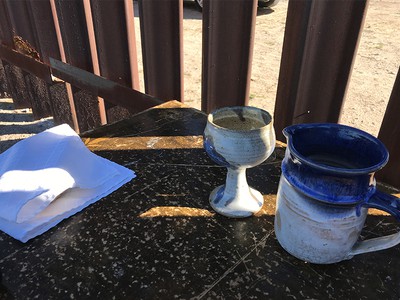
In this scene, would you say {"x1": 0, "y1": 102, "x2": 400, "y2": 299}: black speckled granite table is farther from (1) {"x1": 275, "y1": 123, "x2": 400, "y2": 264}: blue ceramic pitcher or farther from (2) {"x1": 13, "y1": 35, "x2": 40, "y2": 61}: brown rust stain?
(2) {"x1": 13, "y1": 35, "x2": 40, "y2": 61}: brown rust stain

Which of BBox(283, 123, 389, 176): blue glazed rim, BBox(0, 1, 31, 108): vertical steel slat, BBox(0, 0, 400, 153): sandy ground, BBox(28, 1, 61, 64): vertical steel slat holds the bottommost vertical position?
BBox(0, 0, 400, 153): sandy ground

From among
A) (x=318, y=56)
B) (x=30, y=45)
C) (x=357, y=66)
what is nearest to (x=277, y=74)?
(x=357, y=66)

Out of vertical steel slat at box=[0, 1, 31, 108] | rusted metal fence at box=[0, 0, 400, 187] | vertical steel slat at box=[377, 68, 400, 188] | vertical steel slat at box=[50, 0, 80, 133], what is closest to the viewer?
vertical steel slat at box=[377, 68, 400, 188]

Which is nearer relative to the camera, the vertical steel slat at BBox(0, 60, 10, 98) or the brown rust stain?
the brown rust stain

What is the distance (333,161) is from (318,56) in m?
0.60

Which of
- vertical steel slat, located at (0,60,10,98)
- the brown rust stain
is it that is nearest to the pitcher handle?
the brown rust stain

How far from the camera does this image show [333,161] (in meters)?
0.69

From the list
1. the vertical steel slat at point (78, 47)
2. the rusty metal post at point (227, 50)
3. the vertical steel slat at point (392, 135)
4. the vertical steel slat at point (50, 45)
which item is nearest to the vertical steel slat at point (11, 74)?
the vertical steel slat at point (50, 45)

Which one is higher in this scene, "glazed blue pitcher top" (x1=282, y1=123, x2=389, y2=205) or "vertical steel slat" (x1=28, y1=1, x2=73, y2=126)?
"glazed blue pitcher top" (x1=282, y1=123, x2=389, y2=205)

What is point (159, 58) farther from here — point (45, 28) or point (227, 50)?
point (45, 28)

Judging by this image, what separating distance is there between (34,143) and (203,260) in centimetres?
52

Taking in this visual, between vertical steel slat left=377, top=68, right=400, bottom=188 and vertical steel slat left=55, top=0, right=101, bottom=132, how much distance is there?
151 cm

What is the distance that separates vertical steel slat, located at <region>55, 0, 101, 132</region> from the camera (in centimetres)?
191

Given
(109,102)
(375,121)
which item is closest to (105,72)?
(109,102)
